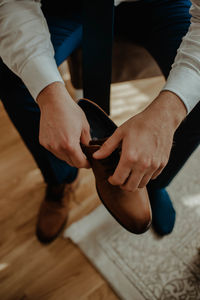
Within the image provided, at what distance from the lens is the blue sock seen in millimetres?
816

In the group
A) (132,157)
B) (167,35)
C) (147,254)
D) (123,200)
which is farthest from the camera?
(147,254)

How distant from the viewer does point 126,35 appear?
0.85m

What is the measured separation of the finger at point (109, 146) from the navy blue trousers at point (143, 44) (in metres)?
0.24

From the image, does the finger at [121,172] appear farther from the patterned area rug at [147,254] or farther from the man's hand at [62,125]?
the patterned area rug at [147,254]

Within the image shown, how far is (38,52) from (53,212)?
567 millimetres

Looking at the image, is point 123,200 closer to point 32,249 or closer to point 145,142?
point 145,142

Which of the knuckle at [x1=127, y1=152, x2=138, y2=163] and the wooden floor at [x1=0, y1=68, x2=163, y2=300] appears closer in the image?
the knuckle at [x1=127, y1=152, x2=138, y2=163]

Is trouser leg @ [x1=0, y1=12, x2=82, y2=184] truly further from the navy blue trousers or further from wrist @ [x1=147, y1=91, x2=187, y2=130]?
wrist @ [x1=147, y1=91, x2=187, y2=130]

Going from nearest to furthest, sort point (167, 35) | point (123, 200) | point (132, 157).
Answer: point (132, 157), point (123, 200), point (167, 35)

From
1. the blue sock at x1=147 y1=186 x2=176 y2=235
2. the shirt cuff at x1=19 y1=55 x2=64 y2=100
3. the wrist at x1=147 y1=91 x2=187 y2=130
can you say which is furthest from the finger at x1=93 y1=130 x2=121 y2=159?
the blue sock at x1=147 y1=186 x2=176 y2=235

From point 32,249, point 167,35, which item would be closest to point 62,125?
point 167,35

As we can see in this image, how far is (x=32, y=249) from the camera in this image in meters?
0.83

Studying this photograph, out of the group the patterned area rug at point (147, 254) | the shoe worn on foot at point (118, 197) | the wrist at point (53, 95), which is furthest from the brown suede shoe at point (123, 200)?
the patterned area rug at point (147, 254)

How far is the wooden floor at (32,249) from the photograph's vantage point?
2.43 ft
